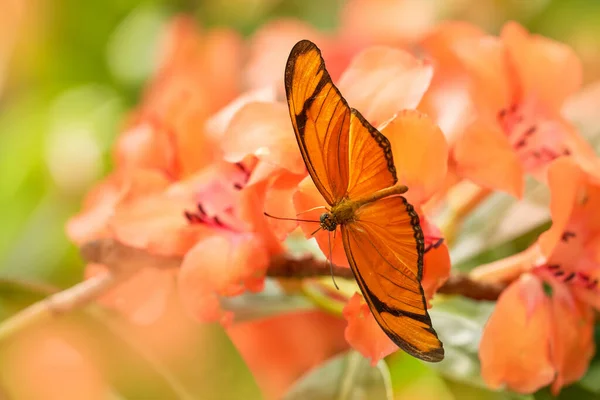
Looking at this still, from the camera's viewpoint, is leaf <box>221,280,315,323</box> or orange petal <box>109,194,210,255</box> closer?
orange petal <box>109,194,210,255</box>

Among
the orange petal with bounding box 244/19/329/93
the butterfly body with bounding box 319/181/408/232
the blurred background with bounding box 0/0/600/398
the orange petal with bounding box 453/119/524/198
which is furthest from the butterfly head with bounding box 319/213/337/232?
the blurred background with bounding box 0/0/600/398

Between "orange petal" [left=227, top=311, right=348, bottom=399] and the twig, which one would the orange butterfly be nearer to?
the twig

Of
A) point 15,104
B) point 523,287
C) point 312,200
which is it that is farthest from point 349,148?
point 15,104

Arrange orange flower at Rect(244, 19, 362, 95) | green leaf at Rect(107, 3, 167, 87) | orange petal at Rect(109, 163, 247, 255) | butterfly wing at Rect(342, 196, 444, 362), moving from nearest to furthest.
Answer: butterfly wing at Rect(342, 196, 444, 362)
orange petal at Rect(109, 163, 247, 255)
orange flower at Rect(244, 19, 362, 95)
green leaf at Rect(107, 3, 167, 87)

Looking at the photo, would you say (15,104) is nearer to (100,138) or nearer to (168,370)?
(100,138)

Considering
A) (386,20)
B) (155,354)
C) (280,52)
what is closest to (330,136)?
(155,354)

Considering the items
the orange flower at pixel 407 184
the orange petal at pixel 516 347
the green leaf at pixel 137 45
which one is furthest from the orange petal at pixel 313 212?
the green leaf at pixel 137 45
